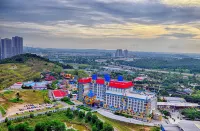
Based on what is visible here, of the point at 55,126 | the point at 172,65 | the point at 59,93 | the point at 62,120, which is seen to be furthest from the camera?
the point at 172,65

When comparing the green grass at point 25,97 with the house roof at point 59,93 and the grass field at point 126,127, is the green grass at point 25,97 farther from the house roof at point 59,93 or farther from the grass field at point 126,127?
the grass field at point 126,127

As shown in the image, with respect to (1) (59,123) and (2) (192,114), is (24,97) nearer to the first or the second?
(1) (59,123)

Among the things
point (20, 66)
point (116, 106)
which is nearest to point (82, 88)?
point (116, 106)

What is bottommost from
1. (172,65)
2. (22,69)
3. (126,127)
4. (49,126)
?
(126,127)

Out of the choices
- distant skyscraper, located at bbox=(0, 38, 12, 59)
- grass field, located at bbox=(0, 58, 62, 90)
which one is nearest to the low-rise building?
grass field, located at bbox=(0, 58, 62, 90)

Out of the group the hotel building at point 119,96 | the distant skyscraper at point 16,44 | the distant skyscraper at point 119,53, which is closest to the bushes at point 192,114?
the hotel building at point 119,96

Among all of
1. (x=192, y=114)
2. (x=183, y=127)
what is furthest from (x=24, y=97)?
(x=192, y=114)

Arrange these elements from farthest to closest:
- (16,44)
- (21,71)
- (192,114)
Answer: (16,44), (21,71), (192,114)
